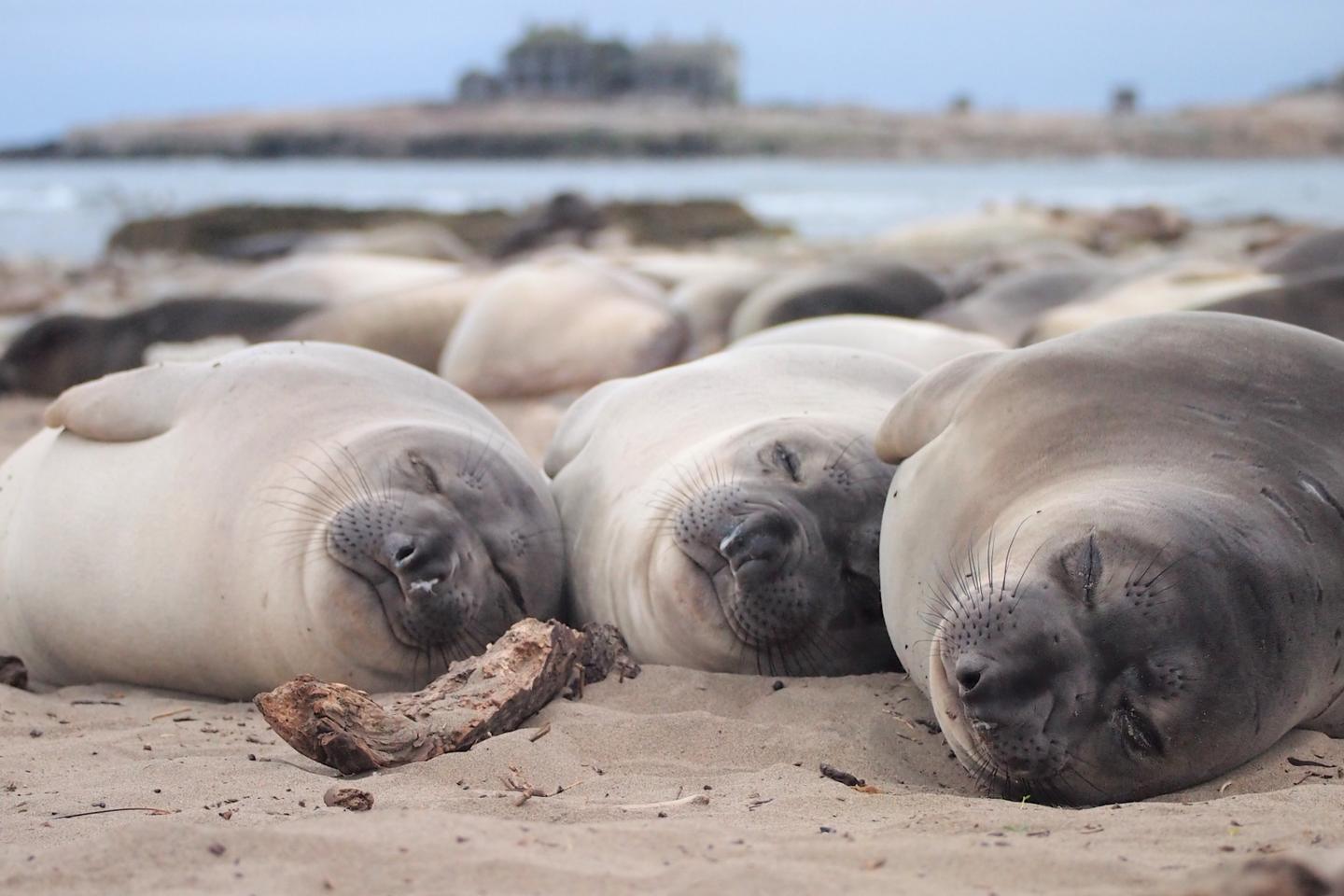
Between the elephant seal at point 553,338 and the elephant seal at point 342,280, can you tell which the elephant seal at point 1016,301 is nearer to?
the elephant seal at point 553,338

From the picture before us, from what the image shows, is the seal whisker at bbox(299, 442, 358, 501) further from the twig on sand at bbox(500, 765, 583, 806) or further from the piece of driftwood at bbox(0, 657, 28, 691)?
the twig on sand at bbox(500, 765, 583, 806)

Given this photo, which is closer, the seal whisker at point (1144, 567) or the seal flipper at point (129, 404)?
the seal whisker at point (1144, 567)

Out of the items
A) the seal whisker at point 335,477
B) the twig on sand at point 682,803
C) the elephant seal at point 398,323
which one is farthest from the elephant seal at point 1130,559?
the elephant seal at point 398,323

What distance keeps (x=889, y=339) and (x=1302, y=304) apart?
1552 millimetres

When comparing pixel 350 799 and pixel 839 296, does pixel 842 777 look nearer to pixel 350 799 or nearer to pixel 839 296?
pixel 350 799

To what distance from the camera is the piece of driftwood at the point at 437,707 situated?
9.75 ft

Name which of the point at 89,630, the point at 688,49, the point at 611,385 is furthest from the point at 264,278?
the point at 688,49

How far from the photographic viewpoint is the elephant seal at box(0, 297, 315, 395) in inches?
313

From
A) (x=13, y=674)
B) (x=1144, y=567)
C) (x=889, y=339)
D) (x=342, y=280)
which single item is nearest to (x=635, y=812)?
(x=1144, y=567)

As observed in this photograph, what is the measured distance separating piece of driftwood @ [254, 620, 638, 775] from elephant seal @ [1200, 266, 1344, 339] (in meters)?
3.38

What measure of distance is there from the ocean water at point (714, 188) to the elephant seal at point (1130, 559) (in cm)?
1679

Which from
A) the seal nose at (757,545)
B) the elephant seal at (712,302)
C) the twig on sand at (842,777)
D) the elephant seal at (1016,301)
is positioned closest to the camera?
the twig on sand at (842,777)

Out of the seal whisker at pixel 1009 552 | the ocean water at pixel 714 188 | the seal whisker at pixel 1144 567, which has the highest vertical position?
the seal whisker at pixel 1144 567

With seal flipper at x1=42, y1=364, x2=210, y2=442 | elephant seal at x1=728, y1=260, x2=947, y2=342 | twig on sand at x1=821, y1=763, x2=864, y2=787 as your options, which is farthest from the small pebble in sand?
elephant seal at x1=728, y1=260, x2=947, y2=342
